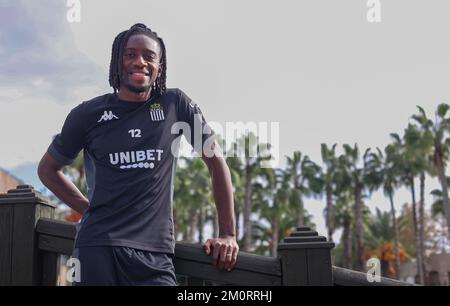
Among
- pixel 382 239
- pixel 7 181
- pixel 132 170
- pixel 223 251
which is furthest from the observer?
pixel 382 239

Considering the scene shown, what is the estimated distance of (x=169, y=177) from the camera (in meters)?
2.56

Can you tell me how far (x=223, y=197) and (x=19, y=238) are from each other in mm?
1310

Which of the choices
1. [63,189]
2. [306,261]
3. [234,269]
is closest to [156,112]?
[63,189]

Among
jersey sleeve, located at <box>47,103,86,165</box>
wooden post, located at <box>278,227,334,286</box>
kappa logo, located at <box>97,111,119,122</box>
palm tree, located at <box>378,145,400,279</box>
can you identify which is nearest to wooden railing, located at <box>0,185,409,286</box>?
wooden post, located at <box>278,227,334,286</box>

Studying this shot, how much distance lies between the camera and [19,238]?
10.0ft

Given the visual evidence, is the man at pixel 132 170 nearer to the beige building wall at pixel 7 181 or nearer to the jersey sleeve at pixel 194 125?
the jersey sleeve at pixel 194 125

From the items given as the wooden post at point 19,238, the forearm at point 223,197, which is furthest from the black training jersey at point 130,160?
the wooden post at point 19,238

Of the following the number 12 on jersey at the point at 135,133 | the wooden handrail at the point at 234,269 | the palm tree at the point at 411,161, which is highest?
the palm tree at the point at 411,161

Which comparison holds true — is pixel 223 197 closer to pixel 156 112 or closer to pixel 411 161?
pixel 156 112

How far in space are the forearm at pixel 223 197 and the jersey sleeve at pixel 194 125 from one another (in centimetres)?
13

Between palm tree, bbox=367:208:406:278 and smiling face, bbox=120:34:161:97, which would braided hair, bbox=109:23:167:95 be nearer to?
smiling face, bbox=120:34:161:97

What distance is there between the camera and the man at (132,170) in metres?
2.39
